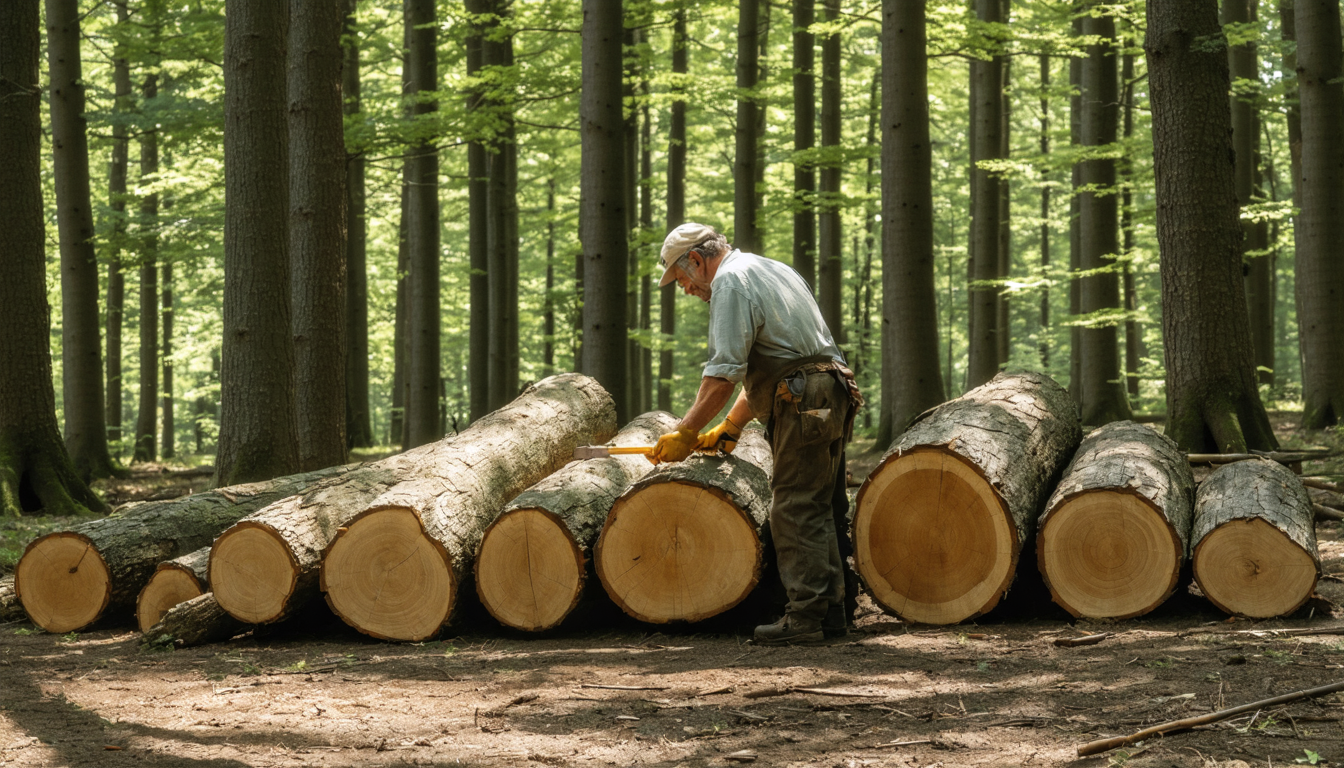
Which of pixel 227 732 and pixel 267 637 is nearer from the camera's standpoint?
pixel 227 732

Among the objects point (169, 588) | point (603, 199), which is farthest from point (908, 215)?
point (169, 588)

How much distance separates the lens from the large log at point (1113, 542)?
4.94 meters

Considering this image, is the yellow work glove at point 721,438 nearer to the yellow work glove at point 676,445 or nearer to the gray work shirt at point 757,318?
the yellow work glove at point 676,445

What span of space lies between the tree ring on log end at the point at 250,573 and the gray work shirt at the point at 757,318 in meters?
2.52

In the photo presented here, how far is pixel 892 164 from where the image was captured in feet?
34.2

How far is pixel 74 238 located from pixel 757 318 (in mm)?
10196

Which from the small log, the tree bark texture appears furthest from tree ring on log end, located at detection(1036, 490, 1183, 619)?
the tree bark texture

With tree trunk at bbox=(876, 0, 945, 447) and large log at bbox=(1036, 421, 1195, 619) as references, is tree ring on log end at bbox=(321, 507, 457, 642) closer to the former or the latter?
large log at bbox=(1036, 421, 1195, 619)

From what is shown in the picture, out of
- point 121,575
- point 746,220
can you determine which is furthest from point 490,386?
point 121,575

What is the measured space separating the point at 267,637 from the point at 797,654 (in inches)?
117

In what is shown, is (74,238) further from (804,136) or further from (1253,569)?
(1253,569)

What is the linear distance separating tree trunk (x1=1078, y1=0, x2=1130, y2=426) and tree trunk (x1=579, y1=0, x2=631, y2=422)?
6.83 metres

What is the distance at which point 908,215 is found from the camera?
34.2 ft

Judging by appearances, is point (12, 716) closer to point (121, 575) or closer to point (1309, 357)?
point (121, 575)
